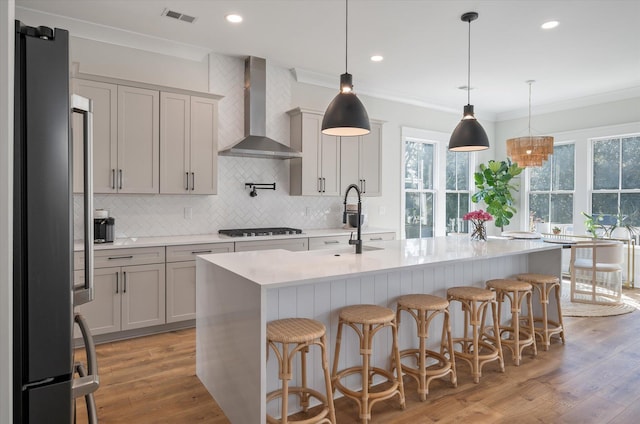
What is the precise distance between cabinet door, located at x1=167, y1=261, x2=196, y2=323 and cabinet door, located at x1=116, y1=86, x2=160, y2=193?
80 centimetres

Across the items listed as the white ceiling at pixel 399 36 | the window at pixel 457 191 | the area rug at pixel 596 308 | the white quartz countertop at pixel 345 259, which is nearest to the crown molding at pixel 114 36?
the white ceiling at pixel 399 36

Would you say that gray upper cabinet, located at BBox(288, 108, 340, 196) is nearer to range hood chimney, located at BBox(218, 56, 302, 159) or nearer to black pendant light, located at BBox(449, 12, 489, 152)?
range hood chimney, located at BBox(218, 56, 302, 159)

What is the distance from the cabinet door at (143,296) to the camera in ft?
12.0

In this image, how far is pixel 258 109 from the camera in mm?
4754

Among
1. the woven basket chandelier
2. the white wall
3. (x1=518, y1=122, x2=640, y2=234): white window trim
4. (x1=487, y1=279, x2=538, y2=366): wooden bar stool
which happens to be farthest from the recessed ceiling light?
(x1=518, y1=122, x2=640, y2=234): white window trim

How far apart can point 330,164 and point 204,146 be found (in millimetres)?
1607

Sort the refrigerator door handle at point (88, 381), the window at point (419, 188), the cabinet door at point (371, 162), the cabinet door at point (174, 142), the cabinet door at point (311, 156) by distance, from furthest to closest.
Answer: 1. the window at point (419, 188)
2. the cabinet door at point (371, 162)
3. the cabinet door at point (311, 156)
4. the cabinet door at point (174, 142)
5. the refrigerator door handle at point (88, 381)

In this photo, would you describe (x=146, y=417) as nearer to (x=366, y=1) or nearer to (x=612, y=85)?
(x=366, y=1)

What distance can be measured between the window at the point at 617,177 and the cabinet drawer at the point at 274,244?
483 centimetres

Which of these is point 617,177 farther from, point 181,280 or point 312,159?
point 181,280

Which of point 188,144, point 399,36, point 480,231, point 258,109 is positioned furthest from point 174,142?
point 480,231

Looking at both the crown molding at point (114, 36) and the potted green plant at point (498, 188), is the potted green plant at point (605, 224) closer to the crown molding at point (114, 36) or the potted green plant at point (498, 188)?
the potted green plant at point (498, 188)

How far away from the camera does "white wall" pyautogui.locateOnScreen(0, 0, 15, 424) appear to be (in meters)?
0.89

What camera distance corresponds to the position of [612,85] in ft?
19.1
